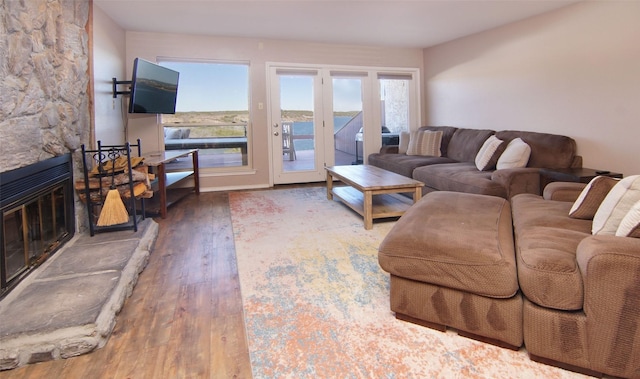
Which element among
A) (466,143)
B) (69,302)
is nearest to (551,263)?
(69,302)

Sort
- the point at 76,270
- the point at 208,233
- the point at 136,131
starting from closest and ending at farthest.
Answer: the point at 76,270 < the point at 208,233 < the point at 136,131

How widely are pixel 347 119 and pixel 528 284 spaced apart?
501 centimetres

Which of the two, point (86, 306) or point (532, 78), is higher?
point (532, 78)

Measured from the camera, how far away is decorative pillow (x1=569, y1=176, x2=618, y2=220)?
2.09 metres

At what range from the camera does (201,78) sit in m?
5.52

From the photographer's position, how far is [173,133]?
5461mm

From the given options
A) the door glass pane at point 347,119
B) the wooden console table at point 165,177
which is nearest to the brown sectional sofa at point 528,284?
the wooden console table at point 165,177

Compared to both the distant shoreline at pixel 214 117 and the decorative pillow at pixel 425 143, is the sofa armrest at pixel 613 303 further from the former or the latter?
the distant shoreline at pixel 214 117

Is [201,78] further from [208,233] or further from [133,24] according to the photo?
[208,233]

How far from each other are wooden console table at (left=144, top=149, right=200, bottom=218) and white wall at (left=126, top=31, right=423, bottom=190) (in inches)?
12.2

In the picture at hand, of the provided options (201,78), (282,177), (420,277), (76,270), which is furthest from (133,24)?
(420,277)

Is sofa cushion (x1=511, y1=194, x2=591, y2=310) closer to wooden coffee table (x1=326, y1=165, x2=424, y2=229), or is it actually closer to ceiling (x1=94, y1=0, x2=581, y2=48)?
wooden coffee table (x1=326, y1=165, x2=424, y2=229)

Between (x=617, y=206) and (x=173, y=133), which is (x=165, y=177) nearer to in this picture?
(x=173, y=133)

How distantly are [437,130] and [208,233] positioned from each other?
389cm
